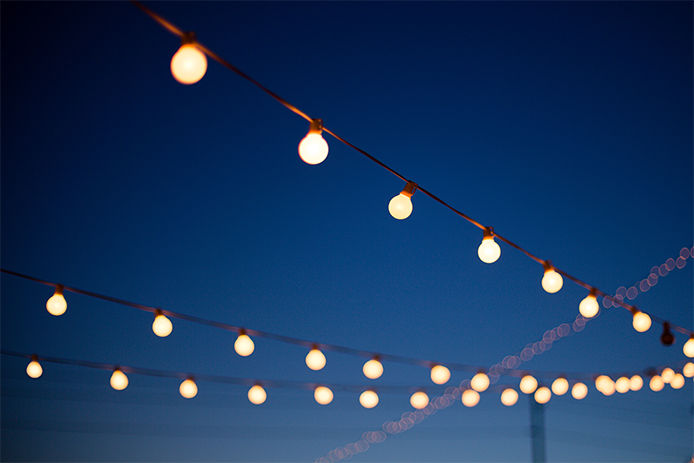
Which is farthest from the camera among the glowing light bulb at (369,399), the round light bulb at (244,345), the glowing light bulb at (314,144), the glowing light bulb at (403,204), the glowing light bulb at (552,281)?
the glowing light bulb at (369,399)

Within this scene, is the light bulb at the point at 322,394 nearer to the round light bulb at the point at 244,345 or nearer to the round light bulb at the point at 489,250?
the round light bulb at the point at 244,345

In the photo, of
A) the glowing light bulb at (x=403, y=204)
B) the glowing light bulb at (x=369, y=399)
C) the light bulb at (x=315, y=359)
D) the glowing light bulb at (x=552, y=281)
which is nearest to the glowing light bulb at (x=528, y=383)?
the glowing light bulb at (x=369, y=399)

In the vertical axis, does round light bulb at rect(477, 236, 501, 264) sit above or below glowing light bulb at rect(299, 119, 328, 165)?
above

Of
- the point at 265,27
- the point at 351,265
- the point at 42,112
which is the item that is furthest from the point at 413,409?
the point at 42,112

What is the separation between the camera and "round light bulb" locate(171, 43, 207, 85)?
163cm

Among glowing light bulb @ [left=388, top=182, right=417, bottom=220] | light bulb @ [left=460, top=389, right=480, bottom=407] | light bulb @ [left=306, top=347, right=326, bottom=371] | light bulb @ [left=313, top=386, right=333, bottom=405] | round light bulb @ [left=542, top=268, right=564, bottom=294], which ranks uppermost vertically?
light bulb @ [left=460, top=389, right=480, bottom=407]

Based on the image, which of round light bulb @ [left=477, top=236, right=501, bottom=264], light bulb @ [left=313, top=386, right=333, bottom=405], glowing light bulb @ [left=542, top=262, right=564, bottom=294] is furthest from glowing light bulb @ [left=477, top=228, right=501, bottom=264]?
light bulb @ [left=313, top=386, right=333, bottom=405]

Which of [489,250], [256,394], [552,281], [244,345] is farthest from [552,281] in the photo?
[256,394]

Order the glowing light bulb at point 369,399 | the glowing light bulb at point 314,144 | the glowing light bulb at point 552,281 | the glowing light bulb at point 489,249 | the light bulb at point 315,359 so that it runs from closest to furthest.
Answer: the glowing light bulb at point 314,144 → the glowing light bulb at point 489,249 → the glowing light bulb at point 552,281 → the light bulb at point 315,359 → the glowing light bulb at point 369,399

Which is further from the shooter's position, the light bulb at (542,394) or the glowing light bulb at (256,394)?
the light bulb at (542,394)

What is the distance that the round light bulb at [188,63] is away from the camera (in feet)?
5.36

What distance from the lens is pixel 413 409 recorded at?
6586 mm

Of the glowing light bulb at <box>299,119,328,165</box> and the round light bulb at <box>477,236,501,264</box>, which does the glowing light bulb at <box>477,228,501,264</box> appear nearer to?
the round light bulb at <box>477,236,501,264</box>

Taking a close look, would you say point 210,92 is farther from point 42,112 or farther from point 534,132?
point 534,132
